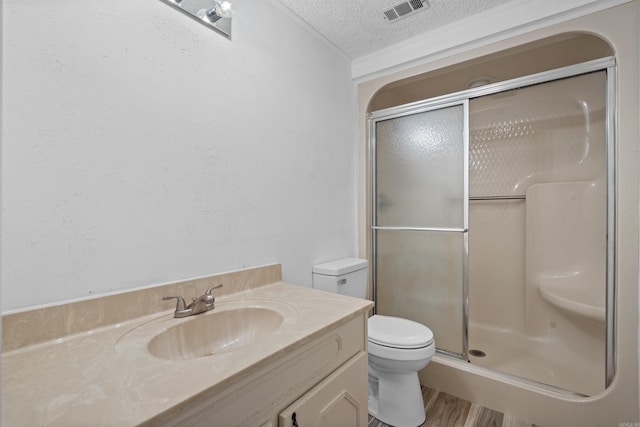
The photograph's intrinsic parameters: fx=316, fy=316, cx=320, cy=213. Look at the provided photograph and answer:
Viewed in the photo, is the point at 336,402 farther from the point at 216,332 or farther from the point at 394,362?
the point at 394,362

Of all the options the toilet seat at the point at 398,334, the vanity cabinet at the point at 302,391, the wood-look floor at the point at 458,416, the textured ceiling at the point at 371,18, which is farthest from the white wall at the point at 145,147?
the wood-look floor at the point at 458,416

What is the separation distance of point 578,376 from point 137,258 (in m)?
2.63

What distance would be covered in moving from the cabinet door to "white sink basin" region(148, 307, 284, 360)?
26 centimetres

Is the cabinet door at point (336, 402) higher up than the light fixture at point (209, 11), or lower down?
lower down

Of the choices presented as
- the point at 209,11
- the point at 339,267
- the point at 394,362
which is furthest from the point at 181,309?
the point at 209,11

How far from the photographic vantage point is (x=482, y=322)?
2.59m

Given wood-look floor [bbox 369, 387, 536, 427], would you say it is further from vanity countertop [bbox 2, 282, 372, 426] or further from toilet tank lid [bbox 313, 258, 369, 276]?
vanity countertop [bbox 2, 282, 372, 426]

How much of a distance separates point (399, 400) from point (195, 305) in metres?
1.24

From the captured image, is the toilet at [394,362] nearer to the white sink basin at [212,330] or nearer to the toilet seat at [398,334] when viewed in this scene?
the toilet seat at [398,334]

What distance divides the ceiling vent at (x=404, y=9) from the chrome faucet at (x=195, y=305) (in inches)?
69.4

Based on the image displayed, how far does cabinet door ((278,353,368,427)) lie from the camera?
3.21ft

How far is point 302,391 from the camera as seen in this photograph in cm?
101

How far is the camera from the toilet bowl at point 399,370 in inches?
65.1

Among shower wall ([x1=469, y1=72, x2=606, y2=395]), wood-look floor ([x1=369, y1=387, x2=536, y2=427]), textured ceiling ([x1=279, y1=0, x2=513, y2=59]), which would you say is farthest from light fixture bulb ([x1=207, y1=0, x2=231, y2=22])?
wood-look floor ([x1=369, y1=387, x2=536, y2=427])
